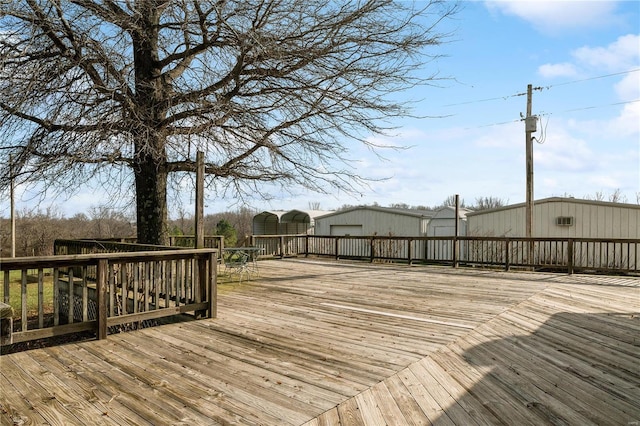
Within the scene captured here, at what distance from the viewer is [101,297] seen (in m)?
3.88

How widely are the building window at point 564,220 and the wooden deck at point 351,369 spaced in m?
8.92

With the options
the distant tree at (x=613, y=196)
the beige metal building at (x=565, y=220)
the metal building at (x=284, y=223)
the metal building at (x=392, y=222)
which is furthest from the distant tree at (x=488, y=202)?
the beige metal building at (x=565, y=220)

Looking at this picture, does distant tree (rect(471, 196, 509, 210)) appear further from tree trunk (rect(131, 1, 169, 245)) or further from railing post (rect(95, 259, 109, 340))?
railing post (rect(95, 259, 109, 340))

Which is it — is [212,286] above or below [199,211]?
below

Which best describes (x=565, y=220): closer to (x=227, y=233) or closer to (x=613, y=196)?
(x=613, y=196)

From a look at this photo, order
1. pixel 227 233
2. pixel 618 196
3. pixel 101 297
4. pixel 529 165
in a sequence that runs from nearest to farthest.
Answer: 1. pixel 101 297
2. pixel 529 165
3. pixel 227 233
4. pixel 618 196

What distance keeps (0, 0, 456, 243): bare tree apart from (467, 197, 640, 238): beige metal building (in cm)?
1054

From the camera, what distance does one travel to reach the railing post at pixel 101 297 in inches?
151

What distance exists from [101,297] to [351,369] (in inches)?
99.4

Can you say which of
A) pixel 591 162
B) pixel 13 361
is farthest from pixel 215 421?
pixel 591 162

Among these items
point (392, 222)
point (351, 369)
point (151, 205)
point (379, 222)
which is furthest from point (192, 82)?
point (379, 222)

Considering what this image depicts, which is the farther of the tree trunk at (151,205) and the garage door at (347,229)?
the garage door at (347,229)

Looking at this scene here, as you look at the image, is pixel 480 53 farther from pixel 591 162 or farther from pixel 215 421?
pixel 591 162

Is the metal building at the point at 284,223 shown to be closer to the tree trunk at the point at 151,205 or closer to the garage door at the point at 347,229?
the garage door at the point at 347,229
